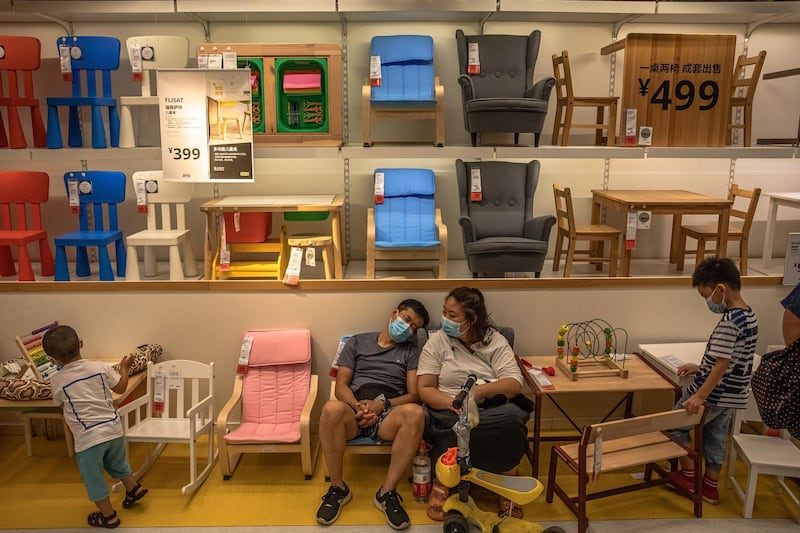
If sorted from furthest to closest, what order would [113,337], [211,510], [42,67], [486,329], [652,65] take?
[42,67] < [652,65] < [113,337] < [486,329] < [211,510]

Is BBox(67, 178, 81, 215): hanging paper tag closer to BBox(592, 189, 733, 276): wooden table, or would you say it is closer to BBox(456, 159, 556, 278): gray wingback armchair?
BBox(456, 159, 556, 278): gray wingback armchair

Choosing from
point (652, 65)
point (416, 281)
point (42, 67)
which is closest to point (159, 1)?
point (42, 67)

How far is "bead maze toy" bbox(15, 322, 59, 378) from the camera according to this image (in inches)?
136

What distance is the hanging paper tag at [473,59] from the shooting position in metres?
4.34

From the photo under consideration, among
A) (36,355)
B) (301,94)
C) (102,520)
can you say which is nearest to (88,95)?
(301,94)

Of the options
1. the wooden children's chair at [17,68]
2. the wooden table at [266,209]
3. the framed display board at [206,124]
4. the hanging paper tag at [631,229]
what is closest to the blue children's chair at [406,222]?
the wooden table at [266,209]

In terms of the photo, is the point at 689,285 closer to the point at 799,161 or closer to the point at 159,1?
the point at 799,161

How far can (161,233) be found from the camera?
4207 millimetres

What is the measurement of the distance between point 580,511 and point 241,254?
120 inches

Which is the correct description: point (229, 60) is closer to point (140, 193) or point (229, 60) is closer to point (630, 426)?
point (140, 193)

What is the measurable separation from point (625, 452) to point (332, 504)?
1.39 meters

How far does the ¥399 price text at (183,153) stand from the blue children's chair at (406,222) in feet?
3.83

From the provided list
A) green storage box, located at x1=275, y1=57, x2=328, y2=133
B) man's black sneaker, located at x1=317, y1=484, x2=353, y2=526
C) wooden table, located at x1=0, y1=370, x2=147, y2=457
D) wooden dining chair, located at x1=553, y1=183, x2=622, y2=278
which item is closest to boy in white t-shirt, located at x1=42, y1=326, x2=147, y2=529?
wooden table, located at x1=0, y1=370, x2=147, y2=457

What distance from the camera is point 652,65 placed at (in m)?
4.21
